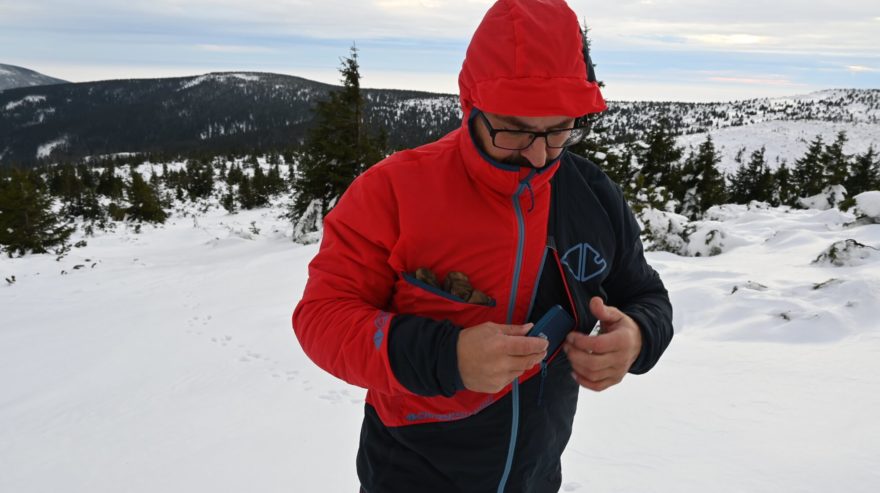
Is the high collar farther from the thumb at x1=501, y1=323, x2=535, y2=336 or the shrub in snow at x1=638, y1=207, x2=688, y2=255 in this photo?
the shrub in snow at x1=638, y1=207, x2=688, y2=255

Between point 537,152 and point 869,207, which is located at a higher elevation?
point 537,152

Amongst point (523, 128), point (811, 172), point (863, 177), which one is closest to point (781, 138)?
point (811, 172)

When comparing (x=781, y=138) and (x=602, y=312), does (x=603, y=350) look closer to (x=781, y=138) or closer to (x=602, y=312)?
(x=602, y=312)

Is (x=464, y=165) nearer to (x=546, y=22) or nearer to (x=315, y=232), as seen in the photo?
(x=546, y=22)

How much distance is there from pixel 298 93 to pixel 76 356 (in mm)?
212822

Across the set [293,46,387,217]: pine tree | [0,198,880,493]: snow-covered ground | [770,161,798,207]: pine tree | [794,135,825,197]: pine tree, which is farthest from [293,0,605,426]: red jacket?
[770,161,798,207]: pine tree

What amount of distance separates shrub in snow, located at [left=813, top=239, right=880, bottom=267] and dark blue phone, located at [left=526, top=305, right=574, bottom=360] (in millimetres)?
7202

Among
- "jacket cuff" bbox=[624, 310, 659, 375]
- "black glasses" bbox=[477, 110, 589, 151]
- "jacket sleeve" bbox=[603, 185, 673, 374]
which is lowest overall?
"jacket cuff" bbox=[624, 310, 659, 375]

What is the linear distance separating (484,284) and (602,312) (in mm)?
327

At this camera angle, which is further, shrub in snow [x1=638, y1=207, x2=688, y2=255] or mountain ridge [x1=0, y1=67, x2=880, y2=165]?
mountain ridge [x1=0, y1=67, x2=880, y2=165]

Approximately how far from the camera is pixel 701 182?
83.7 feet

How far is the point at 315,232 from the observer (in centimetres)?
1639

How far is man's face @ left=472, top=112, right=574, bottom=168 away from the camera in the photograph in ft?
3.84

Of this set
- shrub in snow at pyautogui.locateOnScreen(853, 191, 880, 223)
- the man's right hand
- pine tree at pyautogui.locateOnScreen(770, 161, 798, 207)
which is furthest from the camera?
pine tree at pyautogui.locateOnScreen(770, 161, 798, 207)
